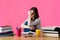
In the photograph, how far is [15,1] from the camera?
302 cm

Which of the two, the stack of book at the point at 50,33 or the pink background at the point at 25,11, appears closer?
the stack of book at the point at 50,33

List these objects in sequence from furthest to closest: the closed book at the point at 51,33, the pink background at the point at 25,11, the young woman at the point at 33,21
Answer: the pink background at the point at 25,11
the young woman at the point at 33,21
the closed book at the point at 51,33

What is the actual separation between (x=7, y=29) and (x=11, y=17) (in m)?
0.78

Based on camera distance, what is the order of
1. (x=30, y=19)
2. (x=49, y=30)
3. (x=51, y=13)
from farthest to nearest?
(x=51, y=13), (x=30, y=19), (x=49, y=30)

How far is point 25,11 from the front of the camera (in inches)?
114

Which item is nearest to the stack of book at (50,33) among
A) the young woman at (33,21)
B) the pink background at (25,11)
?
the young woman at (33,21)

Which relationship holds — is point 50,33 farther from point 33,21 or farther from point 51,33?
point 33,21

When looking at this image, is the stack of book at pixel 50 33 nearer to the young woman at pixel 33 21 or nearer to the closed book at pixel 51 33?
the closed book at pixel 51 33

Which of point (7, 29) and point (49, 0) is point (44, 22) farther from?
point (7, 29)

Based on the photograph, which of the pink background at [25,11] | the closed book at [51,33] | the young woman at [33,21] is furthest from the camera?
the pink background at [25,11]

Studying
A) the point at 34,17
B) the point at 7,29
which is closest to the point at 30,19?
the point at 34,17

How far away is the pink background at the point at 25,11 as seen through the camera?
2.56 metres

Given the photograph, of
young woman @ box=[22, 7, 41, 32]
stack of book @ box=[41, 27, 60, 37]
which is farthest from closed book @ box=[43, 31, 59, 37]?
young woman @ box=[22, 7, 41, 32]

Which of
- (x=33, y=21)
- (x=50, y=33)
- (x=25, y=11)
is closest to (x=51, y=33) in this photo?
(x=50, y=33)
